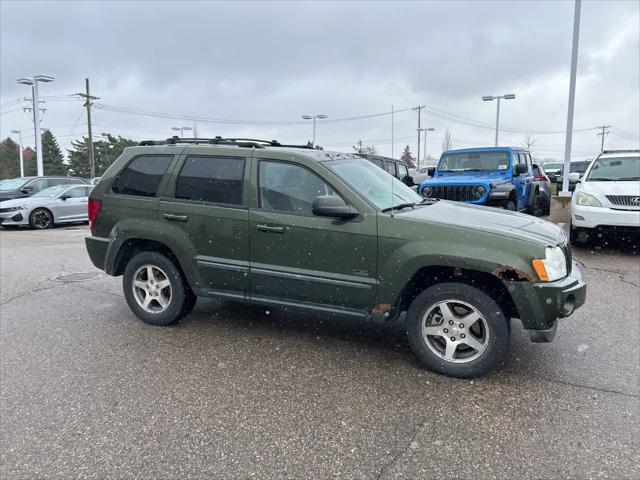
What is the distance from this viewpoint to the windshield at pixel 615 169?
8.73m

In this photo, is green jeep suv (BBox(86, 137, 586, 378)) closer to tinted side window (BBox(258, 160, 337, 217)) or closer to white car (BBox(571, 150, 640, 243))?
tinted side window (BBox(258, 160, 337, 217))

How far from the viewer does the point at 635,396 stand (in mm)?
3428

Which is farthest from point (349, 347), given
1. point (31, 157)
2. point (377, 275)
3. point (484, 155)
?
point (31, 157)

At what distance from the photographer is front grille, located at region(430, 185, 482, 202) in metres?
10.3

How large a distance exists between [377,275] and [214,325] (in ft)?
6.67

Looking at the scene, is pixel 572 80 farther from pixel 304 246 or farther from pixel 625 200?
pixel 304 246

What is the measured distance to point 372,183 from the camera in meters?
4.45

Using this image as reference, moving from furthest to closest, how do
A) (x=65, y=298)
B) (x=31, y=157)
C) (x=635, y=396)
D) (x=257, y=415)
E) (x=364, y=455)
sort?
(x=31, y=157) → (x=65, y=298) → (x=635, y=396) → (x=257, y=415) → (x=364, y=455)

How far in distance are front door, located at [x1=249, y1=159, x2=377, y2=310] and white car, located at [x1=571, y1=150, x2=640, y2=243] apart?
5.97m

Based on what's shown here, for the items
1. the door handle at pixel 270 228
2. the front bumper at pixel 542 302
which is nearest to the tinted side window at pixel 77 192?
the door handle at pixel 270 228

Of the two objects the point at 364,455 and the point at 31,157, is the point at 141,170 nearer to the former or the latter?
the point at 364,455

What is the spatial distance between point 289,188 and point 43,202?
44.5 ft

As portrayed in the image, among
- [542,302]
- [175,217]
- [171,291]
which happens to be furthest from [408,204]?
[171,291]

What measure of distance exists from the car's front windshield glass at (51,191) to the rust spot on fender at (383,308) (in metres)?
14.8
